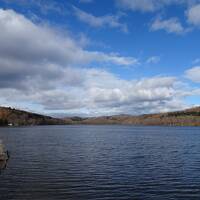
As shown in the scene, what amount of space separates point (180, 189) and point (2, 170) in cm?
2502

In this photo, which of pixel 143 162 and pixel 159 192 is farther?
pixel 143 162

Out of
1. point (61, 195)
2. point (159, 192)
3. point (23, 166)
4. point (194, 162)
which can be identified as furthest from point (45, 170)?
point (194, 162)

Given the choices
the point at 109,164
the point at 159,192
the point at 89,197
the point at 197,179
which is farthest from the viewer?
the point at 109,164

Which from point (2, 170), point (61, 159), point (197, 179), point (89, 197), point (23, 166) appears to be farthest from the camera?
point (61, 159)

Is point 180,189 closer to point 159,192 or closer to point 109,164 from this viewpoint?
point 159,192

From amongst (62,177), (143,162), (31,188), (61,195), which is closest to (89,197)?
(61,195)

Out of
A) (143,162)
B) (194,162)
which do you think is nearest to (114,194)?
(143,162)

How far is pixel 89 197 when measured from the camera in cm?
3253

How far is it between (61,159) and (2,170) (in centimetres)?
1562

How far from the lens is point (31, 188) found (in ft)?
116

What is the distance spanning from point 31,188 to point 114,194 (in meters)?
8.94

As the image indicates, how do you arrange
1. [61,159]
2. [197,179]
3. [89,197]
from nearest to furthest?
1. [89,197]
2. [197,179]
3. [61,159]

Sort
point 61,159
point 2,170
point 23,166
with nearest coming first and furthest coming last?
point 2,170
point 23,166
point 61,159

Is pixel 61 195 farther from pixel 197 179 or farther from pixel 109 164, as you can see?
pixel 109 164
